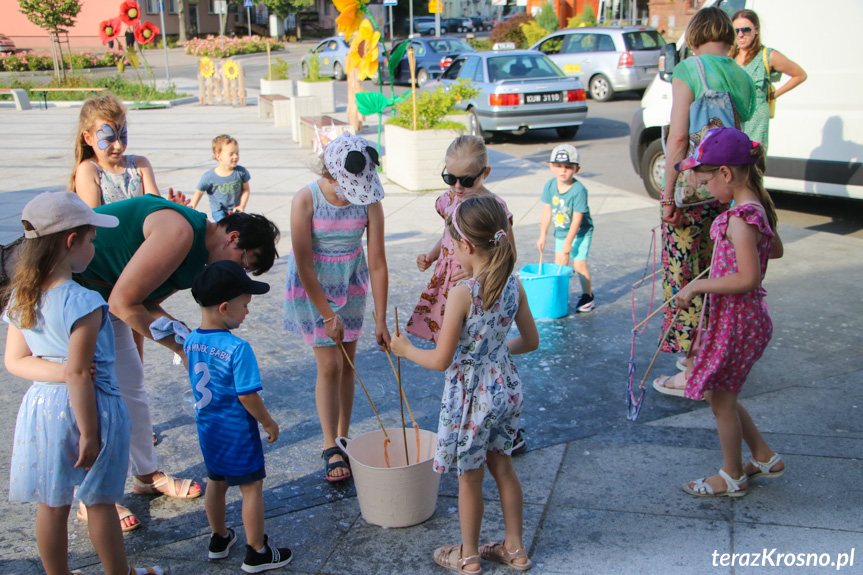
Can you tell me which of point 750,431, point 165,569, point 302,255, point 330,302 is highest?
point 302,255

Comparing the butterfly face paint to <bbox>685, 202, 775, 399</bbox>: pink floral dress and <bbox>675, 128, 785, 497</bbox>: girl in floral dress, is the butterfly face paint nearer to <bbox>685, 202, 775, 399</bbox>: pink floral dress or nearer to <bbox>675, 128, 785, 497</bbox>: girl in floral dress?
<bbox>675, 128, 785, 497</bbox>: girl in floral dress

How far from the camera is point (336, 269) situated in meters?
3.52

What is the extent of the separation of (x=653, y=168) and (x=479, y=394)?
23.9 feet

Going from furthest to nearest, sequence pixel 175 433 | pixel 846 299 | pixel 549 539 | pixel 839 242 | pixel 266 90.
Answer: pixel 266 90 → pixel 839 242 → pixel 846 299 → pixel 175 433 → pixel 549 539

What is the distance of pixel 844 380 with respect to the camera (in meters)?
4.45

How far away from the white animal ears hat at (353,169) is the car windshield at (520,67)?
449 inches

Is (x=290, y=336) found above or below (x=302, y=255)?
below

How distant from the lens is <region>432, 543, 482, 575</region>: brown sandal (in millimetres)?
2832

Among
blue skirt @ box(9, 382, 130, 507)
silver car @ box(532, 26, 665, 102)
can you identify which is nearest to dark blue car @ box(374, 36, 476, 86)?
silver car @ box(532, 26, 665, 102)

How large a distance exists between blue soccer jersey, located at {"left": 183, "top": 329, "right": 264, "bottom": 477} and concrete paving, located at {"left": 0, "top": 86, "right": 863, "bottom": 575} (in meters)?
0.47

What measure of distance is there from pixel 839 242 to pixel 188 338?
6702 mm

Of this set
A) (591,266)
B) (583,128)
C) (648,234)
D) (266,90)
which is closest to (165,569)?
(591,266)

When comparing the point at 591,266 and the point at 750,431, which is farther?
the point at 591,266

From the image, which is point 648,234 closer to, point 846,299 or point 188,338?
point 846,299
